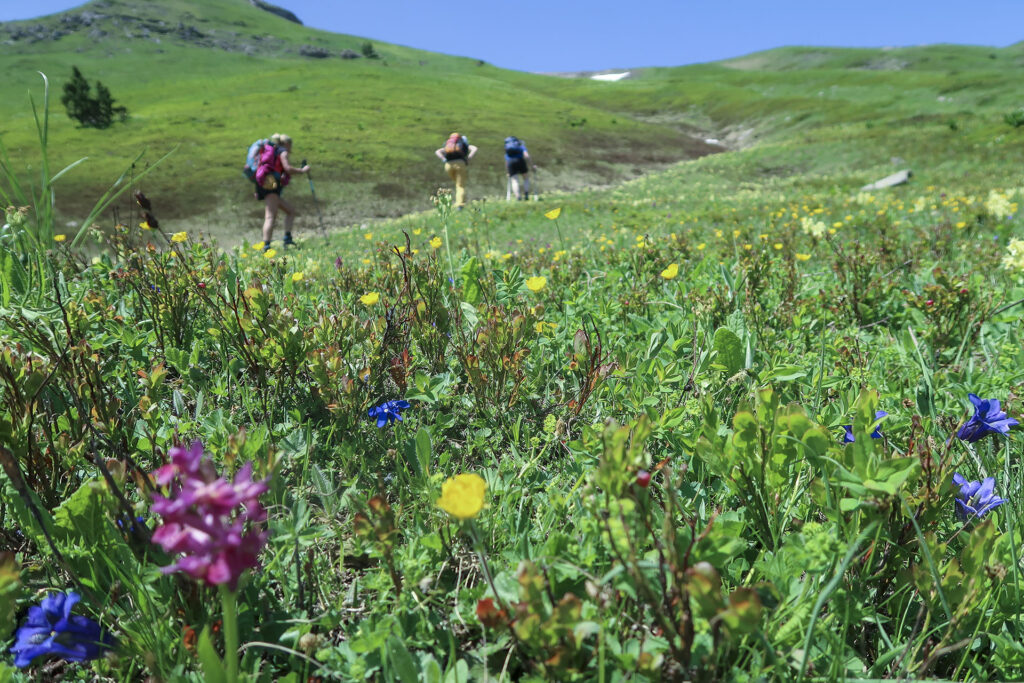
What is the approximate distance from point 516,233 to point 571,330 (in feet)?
26.6

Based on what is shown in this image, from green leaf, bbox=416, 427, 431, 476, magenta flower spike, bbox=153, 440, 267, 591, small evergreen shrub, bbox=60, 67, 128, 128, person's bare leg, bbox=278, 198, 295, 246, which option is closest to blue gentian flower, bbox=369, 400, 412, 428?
green leaf, bbox=416, 427, 431, 476

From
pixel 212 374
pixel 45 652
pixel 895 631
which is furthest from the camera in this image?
pixel 212 374

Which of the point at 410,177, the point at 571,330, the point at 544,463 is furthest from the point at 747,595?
A: the point at 410,177

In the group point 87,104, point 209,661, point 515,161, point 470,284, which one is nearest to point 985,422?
point 209,661

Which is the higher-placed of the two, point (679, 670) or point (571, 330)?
point (571, 330)

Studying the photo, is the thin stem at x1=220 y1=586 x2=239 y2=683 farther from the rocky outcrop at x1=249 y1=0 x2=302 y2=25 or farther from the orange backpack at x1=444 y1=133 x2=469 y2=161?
the rocky outcrop at x1=249 y1=0 x2=302 y2=25

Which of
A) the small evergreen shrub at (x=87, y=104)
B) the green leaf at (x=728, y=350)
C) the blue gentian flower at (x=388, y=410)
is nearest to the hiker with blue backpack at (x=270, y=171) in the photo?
the blue gentian flower at (x=388, y=410)

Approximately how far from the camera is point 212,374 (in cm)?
260

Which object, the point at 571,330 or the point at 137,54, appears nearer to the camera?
the point at 571,330

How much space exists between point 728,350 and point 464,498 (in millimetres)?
1520

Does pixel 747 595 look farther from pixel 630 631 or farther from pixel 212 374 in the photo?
pixel 212 374

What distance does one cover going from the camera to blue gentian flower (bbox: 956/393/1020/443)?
1.46 meters

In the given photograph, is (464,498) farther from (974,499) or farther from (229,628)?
(974,499)

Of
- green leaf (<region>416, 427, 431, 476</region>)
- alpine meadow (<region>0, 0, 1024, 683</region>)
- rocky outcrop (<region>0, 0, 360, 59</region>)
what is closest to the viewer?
alpine meadow (<region>0, 0, 1024, 683</region>)
